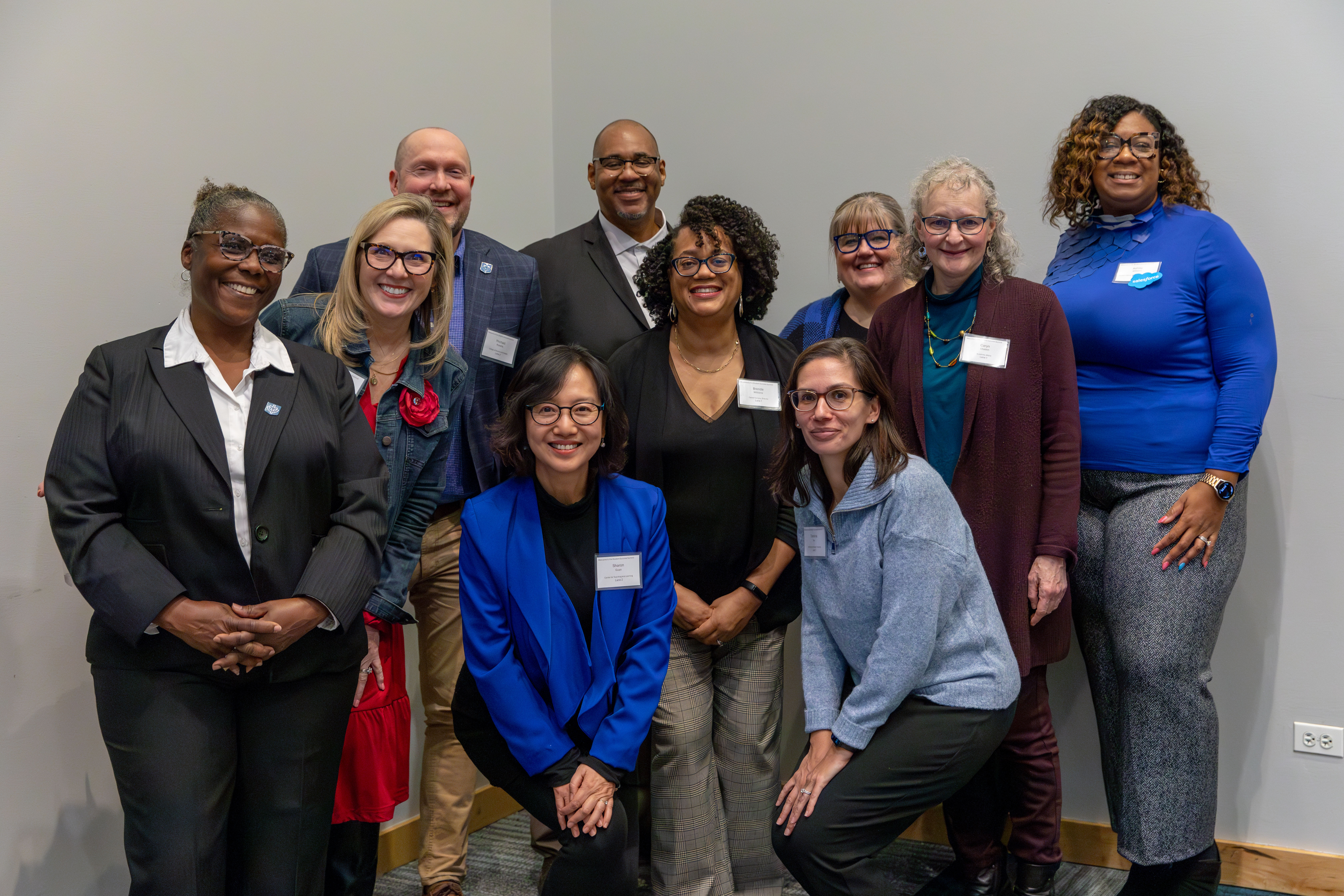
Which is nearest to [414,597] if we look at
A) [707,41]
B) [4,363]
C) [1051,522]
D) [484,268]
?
[484,268]

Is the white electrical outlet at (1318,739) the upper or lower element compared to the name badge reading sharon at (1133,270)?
lower

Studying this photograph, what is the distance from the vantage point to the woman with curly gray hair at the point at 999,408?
2.46 metres

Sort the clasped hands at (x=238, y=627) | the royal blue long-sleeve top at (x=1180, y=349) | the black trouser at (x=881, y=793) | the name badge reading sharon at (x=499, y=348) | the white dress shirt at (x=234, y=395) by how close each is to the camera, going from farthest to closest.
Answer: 1. the name badge reading sharon at (x=499, y=348)
2. the royal blue long-sleeve top at (x=1180, y=349)
3. the black trouser at (x=881, y=793)
4. the white dress shirt at (x=234, y=395)
5. the clasped hands at (x=238, y=627)

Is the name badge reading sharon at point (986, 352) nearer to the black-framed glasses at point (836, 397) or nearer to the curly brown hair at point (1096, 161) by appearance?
the black-framed glasses at point (836, 397)

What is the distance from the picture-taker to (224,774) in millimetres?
1940

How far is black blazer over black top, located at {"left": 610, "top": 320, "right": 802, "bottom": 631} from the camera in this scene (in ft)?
8.65

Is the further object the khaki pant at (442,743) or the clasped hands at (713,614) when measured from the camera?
the khaki pant at (442,743)

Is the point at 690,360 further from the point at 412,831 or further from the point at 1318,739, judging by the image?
the point at 1318,739

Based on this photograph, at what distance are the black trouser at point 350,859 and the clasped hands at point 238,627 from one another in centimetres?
73

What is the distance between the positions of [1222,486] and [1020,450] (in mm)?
516

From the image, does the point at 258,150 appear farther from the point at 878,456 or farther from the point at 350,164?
the point at 878,456

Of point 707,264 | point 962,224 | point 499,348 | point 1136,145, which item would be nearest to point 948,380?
point 962,224

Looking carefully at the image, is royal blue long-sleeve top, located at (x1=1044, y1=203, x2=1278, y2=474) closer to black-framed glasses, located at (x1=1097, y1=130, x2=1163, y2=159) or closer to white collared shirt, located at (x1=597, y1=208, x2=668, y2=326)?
black-framed glasses, located at (x1=1097, y1=130, x2=1163, y2=159)

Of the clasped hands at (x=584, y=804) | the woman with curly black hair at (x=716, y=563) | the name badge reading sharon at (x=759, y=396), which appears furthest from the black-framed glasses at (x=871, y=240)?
the clasped hands at (x=584, y=804)
